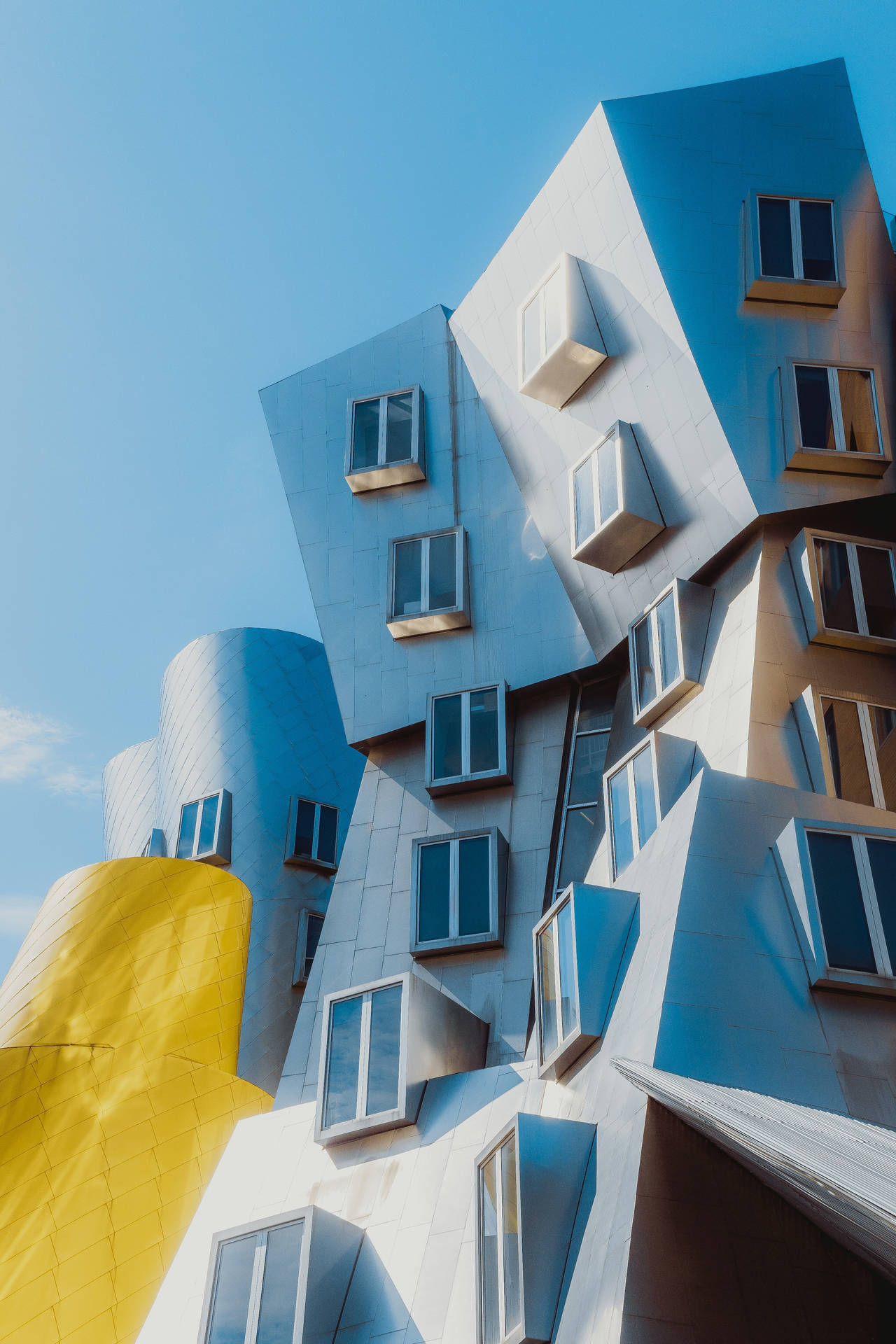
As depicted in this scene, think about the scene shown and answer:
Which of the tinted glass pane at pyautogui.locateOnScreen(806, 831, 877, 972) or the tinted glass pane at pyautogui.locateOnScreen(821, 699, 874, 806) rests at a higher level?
the tinted glass pane at pyautogui.locateOnScreen(821, 699, 874, 806)

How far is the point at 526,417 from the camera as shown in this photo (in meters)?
21.4

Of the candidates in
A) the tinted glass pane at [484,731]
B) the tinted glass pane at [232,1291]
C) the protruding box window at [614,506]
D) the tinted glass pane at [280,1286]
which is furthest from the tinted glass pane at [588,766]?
the tinted glass pane at [232,1291]

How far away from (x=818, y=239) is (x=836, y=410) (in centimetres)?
291

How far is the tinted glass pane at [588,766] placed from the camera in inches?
771

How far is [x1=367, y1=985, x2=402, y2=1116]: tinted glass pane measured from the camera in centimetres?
1570

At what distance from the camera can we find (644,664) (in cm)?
1834

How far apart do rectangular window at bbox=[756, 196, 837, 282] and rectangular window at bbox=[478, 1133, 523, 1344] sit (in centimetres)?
1213

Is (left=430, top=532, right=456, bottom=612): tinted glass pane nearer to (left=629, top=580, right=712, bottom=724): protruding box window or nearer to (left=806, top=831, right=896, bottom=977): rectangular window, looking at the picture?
(left=629, top=580, right=712, bottom=724): protruding box window

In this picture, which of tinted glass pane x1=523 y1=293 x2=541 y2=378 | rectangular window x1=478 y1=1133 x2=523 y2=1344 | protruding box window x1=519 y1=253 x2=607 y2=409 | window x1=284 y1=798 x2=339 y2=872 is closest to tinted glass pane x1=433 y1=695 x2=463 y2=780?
protruding box window x1=519 y1=253 x2=607 y2=409

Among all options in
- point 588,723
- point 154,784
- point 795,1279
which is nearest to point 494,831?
point 588,723

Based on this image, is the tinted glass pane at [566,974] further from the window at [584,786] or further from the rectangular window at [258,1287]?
the window at [584,786]

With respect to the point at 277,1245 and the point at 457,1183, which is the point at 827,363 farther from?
the point at 277,1245

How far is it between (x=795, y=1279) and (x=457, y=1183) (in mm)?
4409

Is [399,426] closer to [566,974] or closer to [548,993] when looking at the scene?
[548,993]
